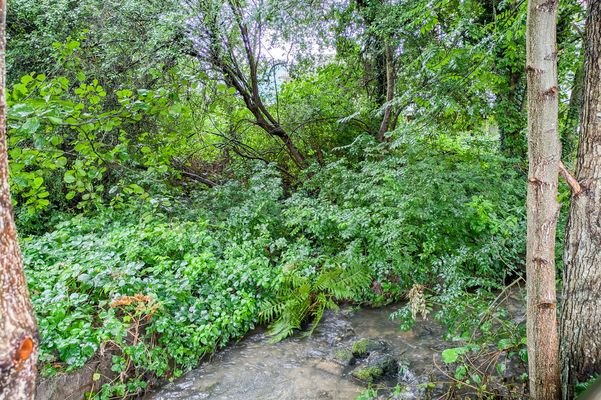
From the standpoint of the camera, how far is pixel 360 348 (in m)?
3.38

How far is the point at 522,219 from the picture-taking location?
144 inches

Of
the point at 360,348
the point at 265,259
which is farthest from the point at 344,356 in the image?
the point at 265,259

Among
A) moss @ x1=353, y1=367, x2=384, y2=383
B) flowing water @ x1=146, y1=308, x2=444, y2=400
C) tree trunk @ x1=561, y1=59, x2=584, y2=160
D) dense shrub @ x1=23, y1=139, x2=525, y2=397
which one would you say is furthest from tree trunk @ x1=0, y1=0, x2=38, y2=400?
tree trunk @ x1=561, y1=59, x2=584, y2=160

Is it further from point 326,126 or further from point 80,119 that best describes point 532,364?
point 326,126

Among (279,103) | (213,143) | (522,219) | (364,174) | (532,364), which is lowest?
(532,364)

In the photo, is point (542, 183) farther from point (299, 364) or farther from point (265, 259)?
point (265, 259)

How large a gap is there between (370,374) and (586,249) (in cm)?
188

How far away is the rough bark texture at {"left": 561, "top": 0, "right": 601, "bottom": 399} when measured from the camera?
66.7 inches

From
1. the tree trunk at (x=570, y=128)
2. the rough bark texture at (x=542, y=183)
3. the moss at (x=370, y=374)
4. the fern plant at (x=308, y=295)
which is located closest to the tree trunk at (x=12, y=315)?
the rough bark texture at (x=542, y=183)

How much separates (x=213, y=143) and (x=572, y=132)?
5.47 metres

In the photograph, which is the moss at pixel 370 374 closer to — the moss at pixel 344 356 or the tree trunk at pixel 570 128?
the moss at pixel 344 356

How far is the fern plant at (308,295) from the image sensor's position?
3865mm

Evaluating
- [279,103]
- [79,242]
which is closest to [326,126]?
[279,103]

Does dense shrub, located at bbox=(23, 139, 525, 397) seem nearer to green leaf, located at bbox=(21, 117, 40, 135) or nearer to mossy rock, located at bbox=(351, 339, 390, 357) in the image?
mossy rock, located at bbox=(351, 339, 390, 357)
